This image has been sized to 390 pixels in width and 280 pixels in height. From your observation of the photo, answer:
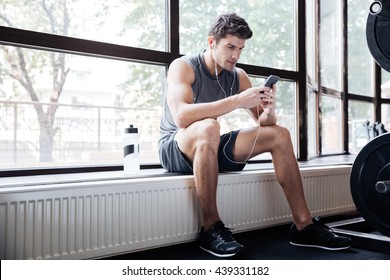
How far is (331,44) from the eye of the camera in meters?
3.13

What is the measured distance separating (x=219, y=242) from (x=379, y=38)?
94 cm

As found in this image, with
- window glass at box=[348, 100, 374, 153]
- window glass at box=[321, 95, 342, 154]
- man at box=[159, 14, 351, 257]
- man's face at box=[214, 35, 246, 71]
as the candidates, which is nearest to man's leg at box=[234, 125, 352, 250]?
man at box=[159, 14, 351, 257]

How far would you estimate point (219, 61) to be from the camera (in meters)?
1.68

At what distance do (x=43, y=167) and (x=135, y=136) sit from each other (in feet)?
1.30

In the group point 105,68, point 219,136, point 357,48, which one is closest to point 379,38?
point 219,136

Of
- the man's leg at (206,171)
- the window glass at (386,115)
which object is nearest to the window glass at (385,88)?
the window glass at (386,115)

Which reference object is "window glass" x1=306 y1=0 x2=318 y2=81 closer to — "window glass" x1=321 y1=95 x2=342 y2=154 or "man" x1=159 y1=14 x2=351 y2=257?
"window glass" x1=321 y1=95 x2=342 y2=154

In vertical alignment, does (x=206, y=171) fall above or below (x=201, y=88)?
below

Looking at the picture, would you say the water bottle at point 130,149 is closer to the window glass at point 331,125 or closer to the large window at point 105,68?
the large window at point 105,68

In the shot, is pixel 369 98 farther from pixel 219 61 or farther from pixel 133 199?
pixel 133 199

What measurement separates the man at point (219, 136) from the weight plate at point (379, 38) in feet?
1.33

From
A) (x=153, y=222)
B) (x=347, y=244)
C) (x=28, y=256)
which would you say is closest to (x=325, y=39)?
(x=347, y=244)

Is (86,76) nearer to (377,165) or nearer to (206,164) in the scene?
(206,164)

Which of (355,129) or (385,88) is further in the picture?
(385,88)
